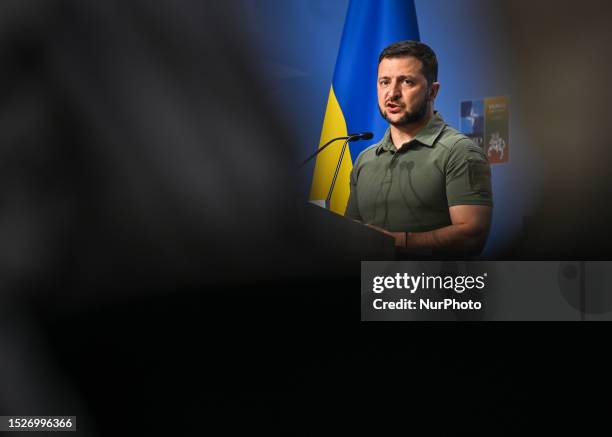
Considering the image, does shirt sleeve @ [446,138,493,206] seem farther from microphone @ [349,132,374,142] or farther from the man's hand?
microphone @ [349,132,374,142]

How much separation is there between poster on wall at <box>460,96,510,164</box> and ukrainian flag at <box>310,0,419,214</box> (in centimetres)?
22

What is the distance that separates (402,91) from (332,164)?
27 centimetres

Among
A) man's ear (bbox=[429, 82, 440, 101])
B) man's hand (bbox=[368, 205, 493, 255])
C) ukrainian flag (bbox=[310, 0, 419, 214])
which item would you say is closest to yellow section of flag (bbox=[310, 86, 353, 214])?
ukrainian flag (bbox=[310, 0, 419, 214])

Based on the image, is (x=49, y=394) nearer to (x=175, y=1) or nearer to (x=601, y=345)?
(x=175, y=1)

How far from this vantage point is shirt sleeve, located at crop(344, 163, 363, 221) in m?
1.63

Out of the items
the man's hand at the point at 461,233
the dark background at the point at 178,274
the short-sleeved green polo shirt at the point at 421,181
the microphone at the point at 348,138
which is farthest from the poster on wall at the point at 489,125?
the dark background at the point at 178,274

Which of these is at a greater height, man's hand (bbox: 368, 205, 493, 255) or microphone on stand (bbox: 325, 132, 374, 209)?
microphone on stand (bbox: 325, 132, 374, 209)

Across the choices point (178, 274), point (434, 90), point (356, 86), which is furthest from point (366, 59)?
point (178, 274)

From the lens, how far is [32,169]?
1807 mm

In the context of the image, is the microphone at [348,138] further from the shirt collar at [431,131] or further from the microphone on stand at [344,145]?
the shirt collar at [431,131]

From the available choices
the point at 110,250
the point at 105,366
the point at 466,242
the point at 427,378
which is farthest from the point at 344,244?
the point at 105,366

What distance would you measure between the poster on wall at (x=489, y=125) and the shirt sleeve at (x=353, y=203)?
1.01ft

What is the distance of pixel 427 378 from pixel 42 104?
53.5 inches

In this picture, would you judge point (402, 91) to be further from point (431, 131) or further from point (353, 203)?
point (353, 203)
